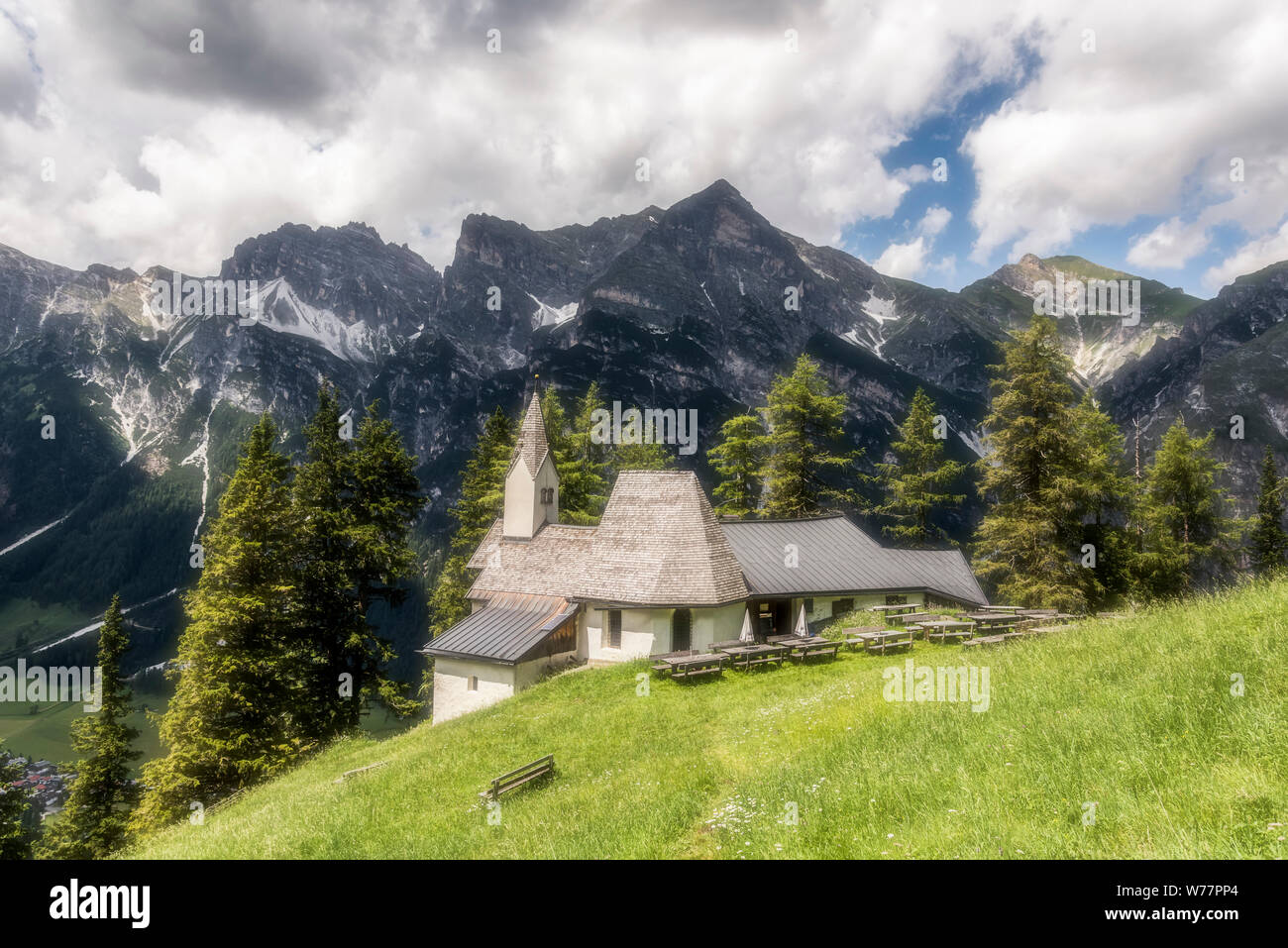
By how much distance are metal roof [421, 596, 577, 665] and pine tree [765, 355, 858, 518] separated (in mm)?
19917

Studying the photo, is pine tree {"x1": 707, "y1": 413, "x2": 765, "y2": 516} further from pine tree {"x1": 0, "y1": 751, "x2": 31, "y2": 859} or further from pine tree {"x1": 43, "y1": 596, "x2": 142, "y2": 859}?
pine tree {"x1": 0, "y1": 751, "x2": 31, "y2": 859}

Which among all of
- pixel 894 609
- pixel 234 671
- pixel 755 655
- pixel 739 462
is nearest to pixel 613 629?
pixel 755 655

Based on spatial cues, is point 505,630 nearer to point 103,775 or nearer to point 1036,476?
point 103,775

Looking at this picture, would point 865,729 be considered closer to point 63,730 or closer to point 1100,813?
point 1100,813

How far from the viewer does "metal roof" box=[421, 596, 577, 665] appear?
3014 cm

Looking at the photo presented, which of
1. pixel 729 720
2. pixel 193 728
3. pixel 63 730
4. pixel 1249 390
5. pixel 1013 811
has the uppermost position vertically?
pixel 1249 390

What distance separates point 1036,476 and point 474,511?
35337 millimetres

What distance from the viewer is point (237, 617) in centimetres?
2670

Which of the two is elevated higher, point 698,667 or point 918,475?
point 918,475

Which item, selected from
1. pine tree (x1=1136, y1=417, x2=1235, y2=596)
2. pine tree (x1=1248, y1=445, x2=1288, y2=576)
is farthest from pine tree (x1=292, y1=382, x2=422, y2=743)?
pine tree (x1=1248, y1=445, x2=1288, y2=576)

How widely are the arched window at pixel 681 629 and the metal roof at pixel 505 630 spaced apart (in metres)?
5.34

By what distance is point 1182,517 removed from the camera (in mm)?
42000
